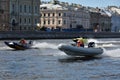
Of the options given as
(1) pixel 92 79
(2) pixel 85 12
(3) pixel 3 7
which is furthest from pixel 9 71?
(2) pixel 85 12

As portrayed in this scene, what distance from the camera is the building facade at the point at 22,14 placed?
119 meters

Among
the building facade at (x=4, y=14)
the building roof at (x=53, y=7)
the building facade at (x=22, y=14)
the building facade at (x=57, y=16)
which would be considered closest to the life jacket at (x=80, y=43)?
the building facade at (x=4, y=14)

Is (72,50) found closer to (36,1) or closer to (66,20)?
(36,1)

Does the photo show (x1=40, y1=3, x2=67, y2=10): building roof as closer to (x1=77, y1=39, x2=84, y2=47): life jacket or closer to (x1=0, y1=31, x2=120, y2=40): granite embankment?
(x1=0, y1=31, x2=120, y2=40): granite embankment

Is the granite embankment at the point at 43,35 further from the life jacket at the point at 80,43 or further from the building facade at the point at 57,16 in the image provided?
the life jacket at the point at 80,43

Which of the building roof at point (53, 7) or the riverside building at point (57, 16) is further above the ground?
the building roof at point (53, 7)

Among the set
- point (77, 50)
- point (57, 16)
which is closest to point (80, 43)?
point (77, 50)

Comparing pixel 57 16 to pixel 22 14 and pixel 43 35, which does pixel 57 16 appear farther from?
pixel 43 35

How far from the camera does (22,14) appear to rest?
124 metres

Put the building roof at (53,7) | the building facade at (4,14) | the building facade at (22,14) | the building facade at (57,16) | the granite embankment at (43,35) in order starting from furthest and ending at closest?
the building roof at (53,7)
the building facade at (57,16)
the building facade at (22,14)
the building facade at (4,14)
the granite embankment at (43,35)

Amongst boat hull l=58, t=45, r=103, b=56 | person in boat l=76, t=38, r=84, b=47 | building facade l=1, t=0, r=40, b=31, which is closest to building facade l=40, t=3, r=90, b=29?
building facade l=1, t=0, r=40, b=31

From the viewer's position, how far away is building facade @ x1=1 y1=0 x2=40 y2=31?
389 ft

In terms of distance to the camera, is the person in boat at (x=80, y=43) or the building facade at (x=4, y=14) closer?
the person in boat at (x=80, y=43)

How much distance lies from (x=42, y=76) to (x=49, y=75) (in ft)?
→ 1.93
